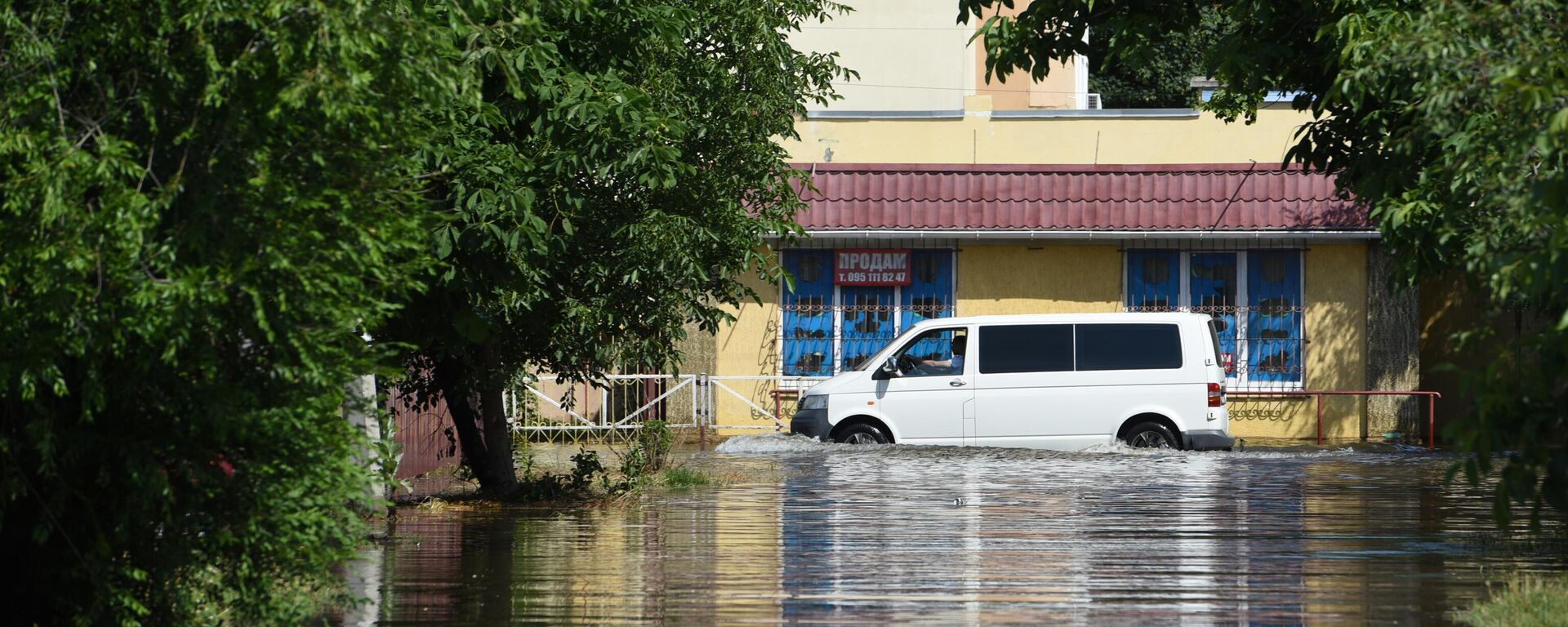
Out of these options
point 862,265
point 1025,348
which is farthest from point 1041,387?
point 862,265

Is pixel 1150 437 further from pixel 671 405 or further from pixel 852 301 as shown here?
pixel 671 405

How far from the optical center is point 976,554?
10.4 meters

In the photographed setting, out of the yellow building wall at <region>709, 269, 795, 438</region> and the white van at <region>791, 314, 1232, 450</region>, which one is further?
the yellow building wall at <region>709, 269, 795, 438</region>

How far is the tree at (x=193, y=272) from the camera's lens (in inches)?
223

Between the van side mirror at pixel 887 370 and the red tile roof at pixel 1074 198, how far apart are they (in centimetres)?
387

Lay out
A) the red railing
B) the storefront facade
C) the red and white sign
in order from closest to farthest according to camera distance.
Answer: the red railing, the storefront facade, the red and white sign

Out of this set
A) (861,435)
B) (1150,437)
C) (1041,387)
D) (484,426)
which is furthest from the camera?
(861,435)

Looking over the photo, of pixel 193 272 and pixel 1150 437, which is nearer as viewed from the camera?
pixel 193 272

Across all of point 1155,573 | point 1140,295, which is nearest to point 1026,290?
point 1140,295

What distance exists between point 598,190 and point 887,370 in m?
7.50

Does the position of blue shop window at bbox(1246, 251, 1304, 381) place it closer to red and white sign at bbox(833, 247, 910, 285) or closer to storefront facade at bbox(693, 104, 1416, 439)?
storefront facade at bbox(693, 104, 1416, 439)

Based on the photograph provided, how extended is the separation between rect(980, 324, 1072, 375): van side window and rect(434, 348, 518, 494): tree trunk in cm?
640

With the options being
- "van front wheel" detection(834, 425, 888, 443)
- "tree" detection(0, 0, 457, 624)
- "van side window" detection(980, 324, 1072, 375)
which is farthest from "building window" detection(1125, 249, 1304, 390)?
"tree" detection(0, 0, 457, 624)

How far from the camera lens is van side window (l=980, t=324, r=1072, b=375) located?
18625mm
